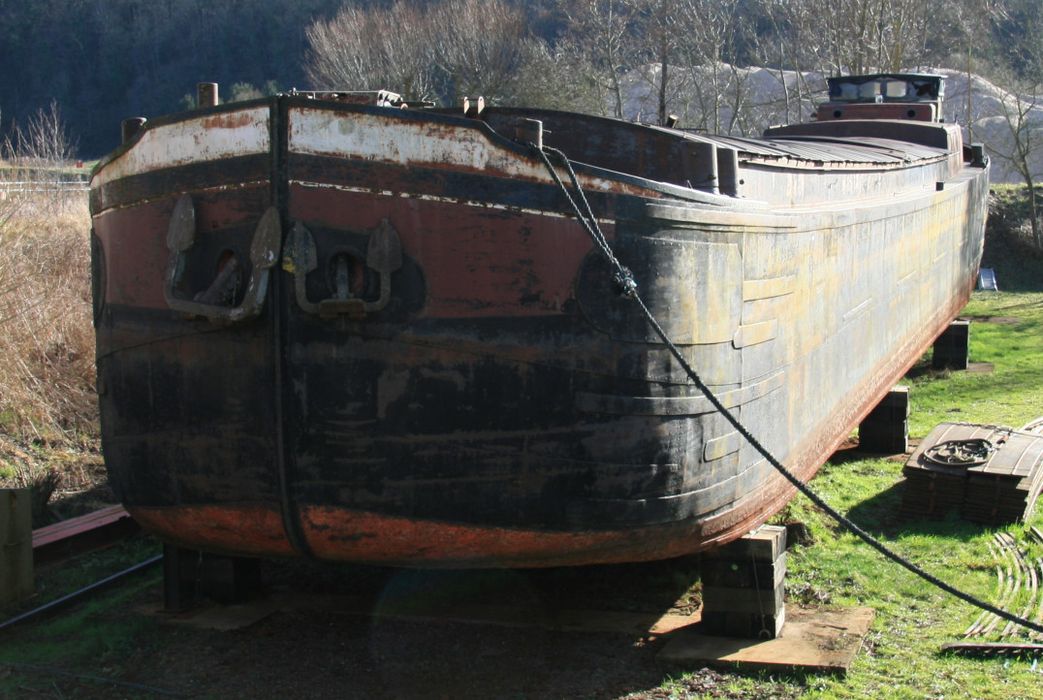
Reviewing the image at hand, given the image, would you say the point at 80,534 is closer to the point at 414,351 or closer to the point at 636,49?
the point at 414,351

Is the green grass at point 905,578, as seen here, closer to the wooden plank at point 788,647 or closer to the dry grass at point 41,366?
the wooden plank at point 788,647

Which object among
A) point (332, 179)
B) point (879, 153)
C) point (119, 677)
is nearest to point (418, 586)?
point (119, 677)

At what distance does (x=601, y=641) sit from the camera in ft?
18.7

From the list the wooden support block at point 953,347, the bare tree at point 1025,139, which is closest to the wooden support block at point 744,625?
the wooden support block at point 953,347

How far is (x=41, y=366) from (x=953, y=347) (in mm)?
10989

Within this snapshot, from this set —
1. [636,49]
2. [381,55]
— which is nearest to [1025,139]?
[636,49]

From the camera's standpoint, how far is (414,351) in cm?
476

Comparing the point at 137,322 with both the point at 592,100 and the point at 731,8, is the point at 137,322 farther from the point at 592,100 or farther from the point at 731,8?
the point at 731,8

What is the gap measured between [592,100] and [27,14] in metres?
44.6

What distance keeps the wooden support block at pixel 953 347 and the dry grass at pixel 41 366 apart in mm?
10428

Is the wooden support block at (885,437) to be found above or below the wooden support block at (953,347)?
below

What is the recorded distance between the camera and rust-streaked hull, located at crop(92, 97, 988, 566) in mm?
4762

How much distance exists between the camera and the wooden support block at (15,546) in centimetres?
612

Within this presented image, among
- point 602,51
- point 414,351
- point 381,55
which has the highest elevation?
point 381,55
